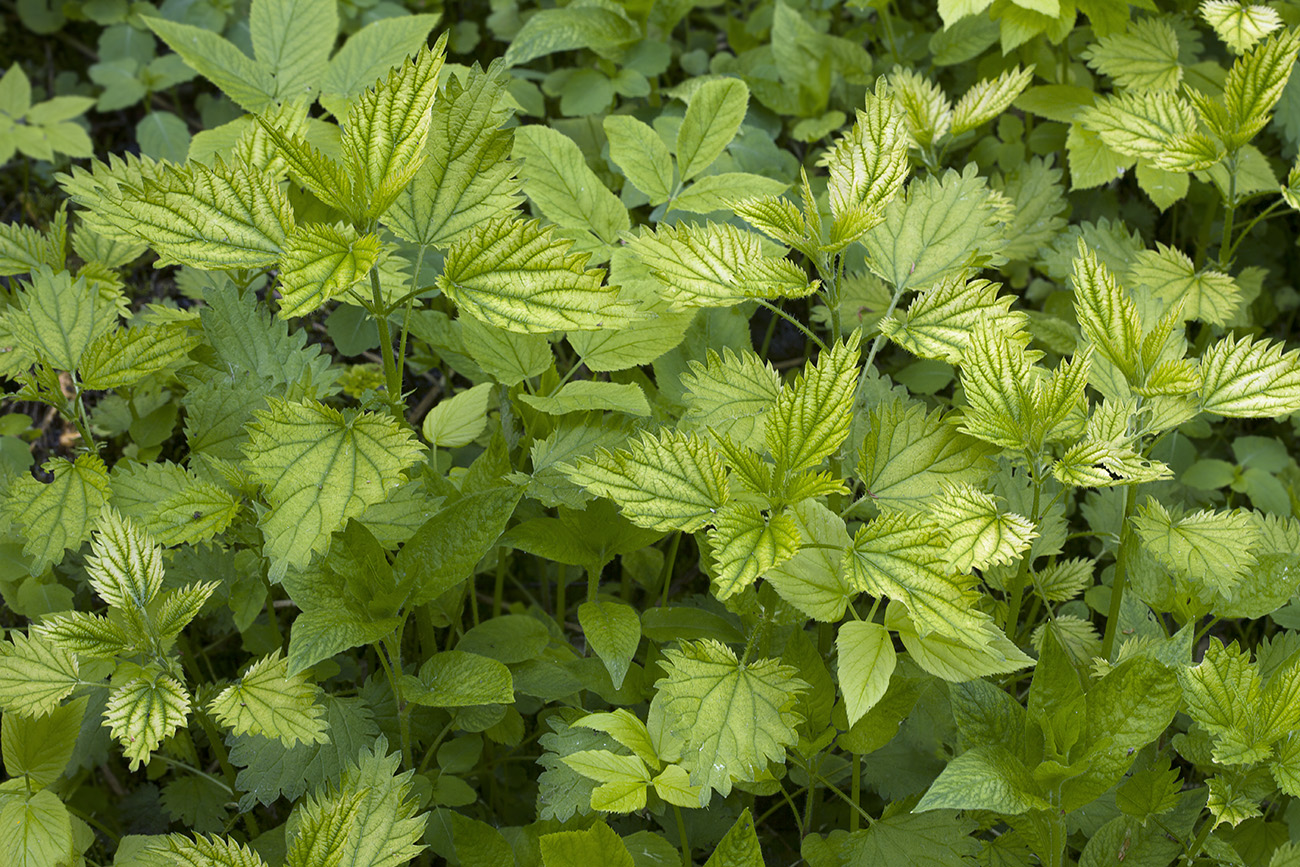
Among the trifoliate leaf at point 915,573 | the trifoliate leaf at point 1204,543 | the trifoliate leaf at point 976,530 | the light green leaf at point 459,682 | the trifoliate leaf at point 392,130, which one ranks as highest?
the trifoliate leaf at point 392,130

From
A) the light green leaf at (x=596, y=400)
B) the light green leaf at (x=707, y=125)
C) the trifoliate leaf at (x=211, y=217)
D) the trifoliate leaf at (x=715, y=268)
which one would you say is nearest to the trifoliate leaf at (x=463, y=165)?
the trifoliate leaf at (x=211, y=217)

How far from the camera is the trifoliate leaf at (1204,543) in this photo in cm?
165

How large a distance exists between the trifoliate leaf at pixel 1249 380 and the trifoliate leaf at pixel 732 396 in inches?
29.9

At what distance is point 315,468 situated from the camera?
59.2 inches

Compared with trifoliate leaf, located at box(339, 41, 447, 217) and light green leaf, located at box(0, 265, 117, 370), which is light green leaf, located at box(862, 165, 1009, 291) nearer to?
trifoliate leaf, located at box(339, 41, 447, 217)

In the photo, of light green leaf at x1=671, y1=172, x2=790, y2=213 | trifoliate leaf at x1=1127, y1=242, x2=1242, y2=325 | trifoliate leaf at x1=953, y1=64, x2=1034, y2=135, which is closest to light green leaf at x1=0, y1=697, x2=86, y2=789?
light green leaf at x1=671, y1=172, x2=790, y2=213

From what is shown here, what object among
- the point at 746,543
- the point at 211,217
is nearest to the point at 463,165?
the point at 211,217

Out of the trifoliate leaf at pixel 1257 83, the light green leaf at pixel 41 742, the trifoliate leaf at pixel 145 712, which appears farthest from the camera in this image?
the trifoliate leaf at pixel 1257 83

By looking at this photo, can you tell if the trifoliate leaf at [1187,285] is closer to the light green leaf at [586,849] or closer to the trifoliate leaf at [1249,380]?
the trifoliate leaf at [1249,380]

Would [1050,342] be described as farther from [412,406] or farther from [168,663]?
[168,663]

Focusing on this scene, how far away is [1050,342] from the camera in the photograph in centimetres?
244

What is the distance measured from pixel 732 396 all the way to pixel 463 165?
0.64m

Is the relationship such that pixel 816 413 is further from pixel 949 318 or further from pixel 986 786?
pixel 986 786

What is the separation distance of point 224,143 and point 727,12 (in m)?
1.92
